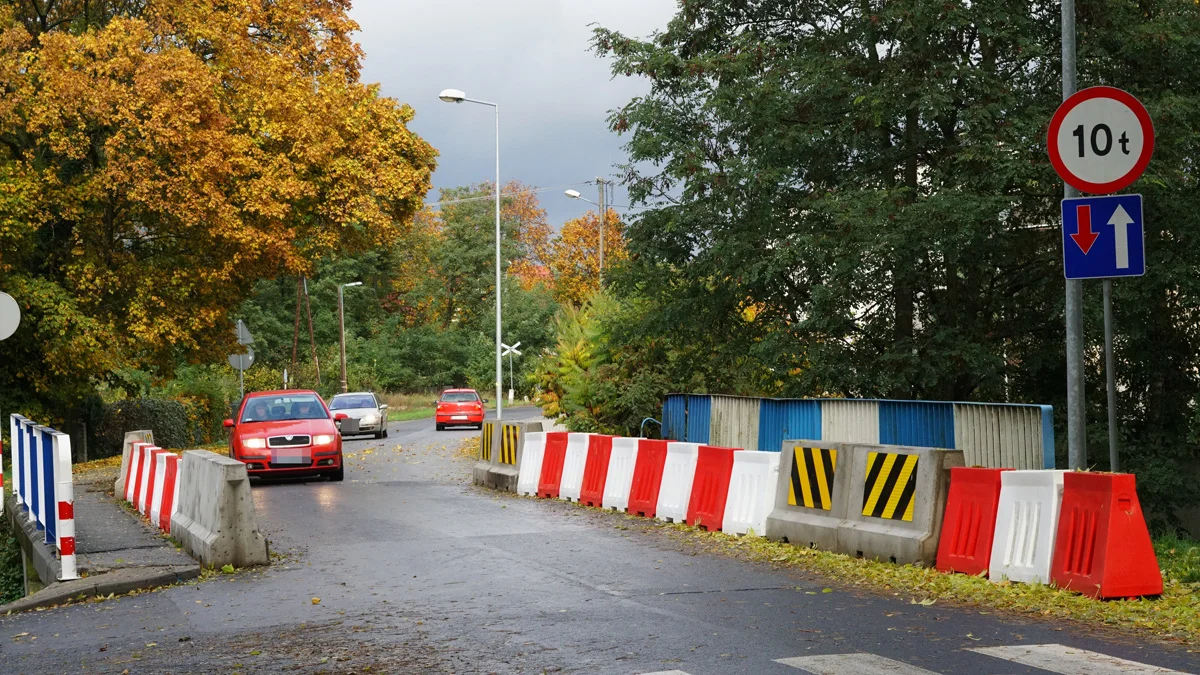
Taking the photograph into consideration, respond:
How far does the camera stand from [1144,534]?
9.02 metres

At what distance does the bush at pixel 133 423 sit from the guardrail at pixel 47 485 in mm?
19089

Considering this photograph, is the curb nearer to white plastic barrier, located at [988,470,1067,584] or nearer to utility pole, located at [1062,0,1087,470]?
white plastic barrier, located at [988,470,1067,584]

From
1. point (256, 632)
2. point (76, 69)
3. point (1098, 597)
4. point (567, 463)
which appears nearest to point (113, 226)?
point (76, 69)

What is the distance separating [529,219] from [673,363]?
244 ft

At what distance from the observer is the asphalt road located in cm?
707

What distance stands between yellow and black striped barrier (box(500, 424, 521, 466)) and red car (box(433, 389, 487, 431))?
27613mm

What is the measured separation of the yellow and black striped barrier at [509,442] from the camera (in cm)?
1952

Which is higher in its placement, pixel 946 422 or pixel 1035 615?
pixel 946 422

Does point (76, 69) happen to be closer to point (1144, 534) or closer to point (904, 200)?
point (904, 200)

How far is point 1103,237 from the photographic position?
10.4 meters

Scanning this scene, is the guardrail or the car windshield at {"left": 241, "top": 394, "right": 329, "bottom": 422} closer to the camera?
the guardrail

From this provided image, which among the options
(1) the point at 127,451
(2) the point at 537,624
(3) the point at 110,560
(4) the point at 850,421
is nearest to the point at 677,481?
(4) the point at 850,421

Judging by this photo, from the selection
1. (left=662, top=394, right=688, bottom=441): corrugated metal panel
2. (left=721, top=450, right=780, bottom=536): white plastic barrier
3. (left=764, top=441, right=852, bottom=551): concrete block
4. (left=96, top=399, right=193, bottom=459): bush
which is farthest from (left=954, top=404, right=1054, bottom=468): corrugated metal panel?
(left=96, top=399, right=193, bottom=459): bush

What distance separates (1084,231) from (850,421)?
7.87m
